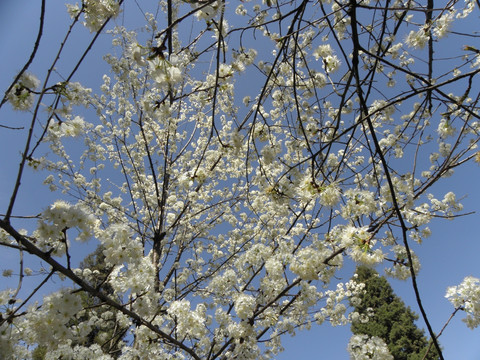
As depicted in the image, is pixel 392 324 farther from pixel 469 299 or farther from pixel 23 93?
pixel 23 93

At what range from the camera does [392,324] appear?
18391mm

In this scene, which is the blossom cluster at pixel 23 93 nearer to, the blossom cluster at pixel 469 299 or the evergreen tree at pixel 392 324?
the blossom cluster at pixel 469 299

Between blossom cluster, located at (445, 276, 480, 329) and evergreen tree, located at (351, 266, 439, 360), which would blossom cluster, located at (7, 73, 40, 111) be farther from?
evergreen tree, located at (351, 266, 439, 360)

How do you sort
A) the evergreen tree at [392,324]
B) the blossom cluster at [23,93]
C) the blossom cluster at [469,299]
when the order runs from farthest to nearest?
the evergreen tree at [392,324], the blossom cluster at [469,299], the blossom cluster at [23,93]

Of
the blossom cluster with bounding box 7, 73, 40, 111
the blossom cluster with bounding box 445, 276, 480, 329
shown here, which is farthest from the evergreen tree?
the blossom cluster with bounding box 7, 73, 40, 111

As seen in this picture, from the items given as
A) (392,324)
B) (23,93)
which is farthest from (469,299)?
(392,324)

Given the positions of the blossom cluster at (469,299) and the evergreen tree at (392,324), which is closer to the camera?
the blossom cluster at (469,299)

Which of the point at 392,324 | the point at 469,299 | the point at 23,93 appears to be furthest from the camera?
the point at 392,324

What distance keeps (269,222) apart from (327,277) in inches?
148

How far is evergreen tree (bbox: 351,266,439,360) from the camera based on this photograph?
55.9ft

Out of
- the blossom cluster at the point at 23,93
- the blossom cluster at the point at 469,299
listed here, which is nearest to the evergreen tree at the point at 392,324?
the blossom cluster at the point at 469,299

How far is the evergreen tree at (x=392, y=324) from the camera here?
671 inches

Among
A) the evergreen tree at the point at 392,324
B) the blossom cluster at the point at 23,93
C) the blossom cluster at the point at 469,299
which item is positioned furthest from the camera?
the evergreen tree at the point at 392,324

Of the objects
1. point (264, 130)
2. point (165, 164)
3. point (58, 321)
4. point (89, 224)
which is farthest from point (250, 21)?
point (165, 164)
